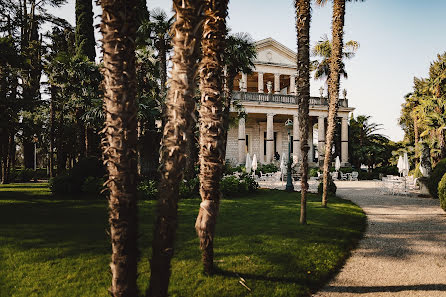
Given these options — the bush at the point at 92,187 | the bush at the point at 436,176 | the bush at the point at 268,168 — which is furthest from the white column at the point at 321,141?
the bush at the point at 92,187

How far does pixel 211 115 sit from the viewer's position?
14.5 feet

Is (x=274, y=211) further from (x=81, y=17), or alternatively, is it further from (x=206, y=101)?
(x=81, y=17)

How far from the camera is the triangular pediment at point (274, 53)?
32722mm

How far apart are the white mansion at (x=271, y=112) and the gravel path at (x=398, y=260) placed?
19.8 m

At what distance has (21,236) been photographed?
639 centimetres

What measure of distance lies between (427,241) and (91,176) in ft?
43.0

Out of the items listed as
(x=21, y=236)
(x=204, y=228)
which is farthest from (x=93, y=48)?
(x=204, y=228)

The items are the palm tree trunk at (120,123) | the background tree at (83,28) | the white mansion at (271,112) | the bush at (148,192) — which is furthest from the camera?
the white mansion at (271,112)

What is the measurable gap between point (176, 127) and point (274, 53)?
33.1 metres

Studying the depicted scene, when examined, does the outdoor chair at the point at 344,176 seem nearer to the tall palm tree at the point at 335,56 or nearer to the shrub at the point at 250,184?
the shrub at the point at 250,184

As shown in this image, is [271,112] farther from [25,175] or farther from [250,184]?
[25,175]

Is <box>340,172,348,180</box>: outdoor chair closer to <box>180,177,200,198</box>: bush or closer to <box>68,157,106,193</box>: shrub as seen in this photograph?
<box>180,177,200,198</box>: bush

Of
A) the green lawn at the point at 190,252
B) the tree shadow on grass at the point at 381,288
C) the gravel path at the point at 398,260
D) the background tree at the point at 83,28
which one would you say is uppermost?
the background tree at the point at 83,28

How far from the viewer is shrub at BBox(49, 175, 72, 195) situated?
12.9m
